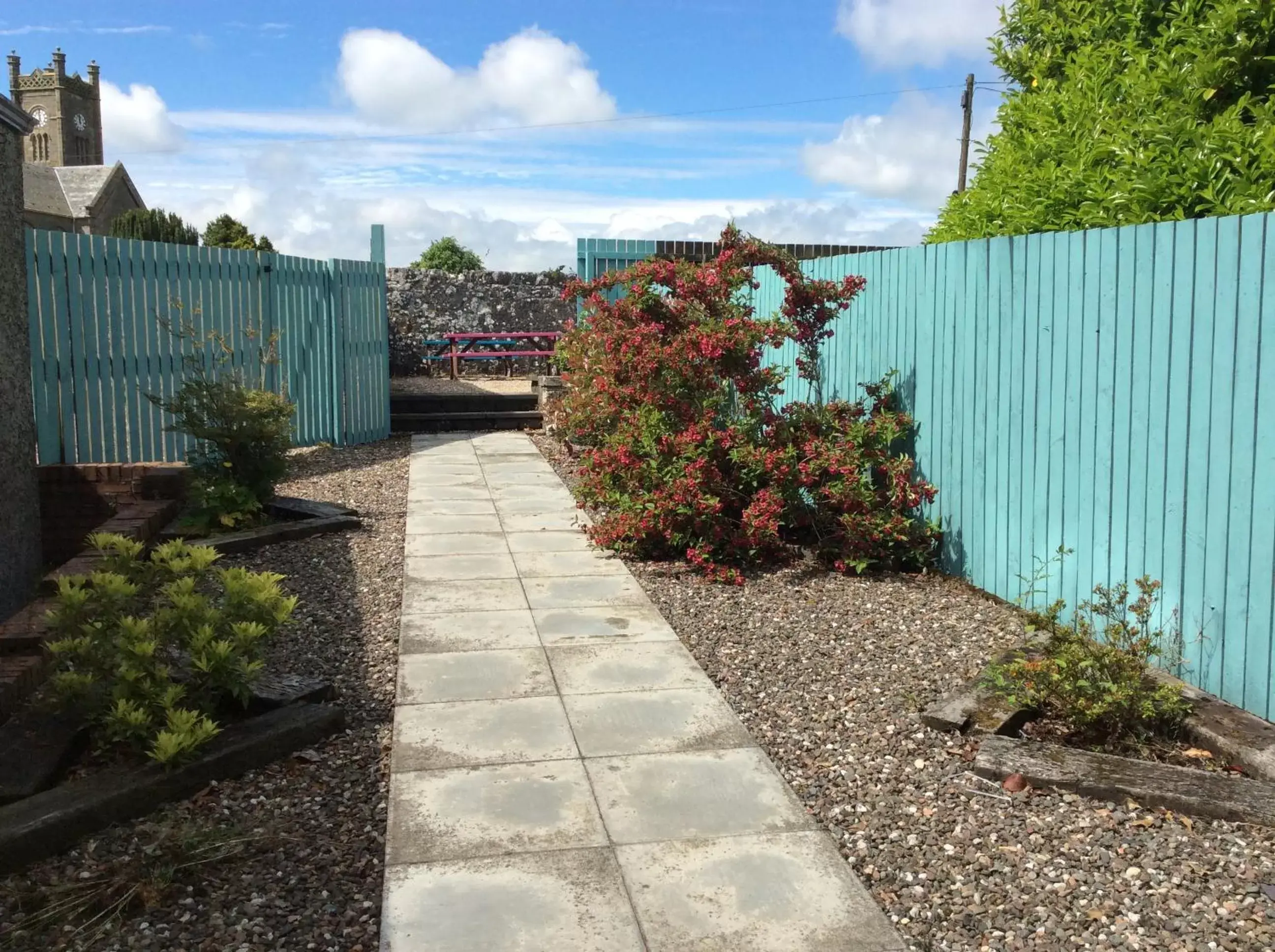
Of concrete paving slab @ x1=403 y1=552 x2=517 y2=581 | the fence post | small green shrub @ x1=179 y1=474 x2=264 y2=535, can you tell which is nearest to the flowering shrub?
concrete paving slab @ x1=403 y1=552 x2=517 y2=581

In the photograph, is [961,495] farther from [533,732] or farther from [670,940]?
[670,940]

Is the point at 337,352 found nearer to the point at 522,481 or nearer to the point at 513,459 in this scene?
the point at 513,459

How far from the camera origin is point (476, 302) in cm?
2014

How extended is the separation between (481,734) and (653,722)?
2.29 feet

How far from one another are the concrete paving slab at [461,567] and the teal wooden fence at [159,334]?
3115 millimetres

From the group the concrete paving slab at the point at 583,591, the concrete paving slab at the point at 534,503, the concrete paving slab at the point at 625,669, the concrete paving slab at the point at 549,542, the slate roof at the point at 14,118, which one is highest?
the slate roof at the point at 14,118

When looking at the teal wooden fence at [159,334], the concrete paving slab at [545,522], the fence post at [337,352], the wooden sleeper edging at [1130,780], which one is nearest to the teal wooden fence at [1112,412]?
the wooden sleeper edging at [1130,780]

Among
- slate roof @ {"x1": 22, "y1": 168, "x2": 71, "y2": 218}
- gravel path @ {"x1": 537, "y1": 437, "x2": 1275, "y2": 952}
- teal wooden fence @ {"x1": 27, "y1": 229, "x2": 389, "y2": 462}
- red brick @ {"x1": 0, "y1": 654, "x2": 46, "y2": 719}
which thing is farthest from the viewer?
slate roof @ {"x1": 22, "y1": 168, "x2": 71, "y2": 218}

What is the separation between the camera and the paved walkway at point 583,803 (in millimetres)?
3166

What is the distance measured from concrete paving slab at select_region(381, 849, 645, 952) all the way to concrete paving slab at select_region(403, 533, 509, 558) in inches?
164

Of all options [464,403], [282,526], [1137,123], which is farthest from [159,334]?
[1137,123]

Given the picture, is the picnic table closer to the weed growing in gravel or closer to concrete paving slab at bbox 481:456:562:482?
concrete paving slab at bbox 481:456:562:482

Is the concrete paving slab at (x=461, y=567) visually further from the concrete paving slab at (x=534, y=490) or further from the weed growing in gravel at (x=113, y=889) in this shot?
the weed growing in gravel at (x=113, y=889)

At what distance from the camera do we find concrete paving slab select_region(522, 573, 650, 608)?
6.45 metres
